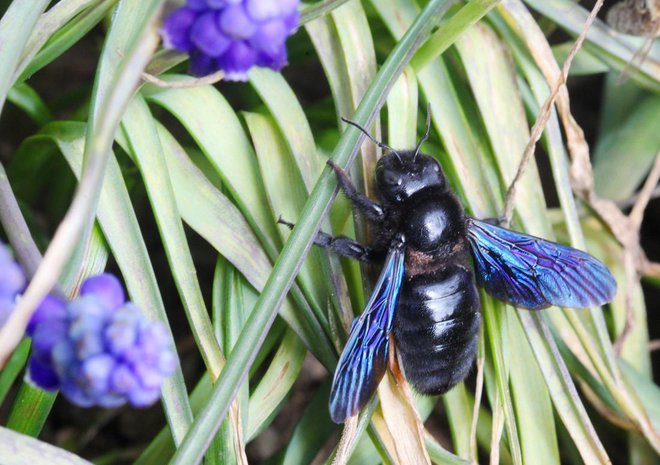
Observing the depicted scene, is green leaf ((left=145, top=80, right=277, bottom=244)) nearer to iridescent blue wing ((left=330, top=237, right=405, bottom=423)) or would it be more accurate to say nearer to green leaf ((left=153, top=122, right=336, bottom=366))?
green leaf ((left=153, top=122, right=336, bottom=366))

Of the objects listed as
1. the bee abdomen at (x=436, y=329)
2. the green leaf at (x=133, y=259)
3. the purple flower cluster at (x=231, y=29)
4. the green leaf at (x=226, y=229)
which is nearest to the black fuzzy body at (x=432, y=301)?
the bee abdomen at (x=436, y=329)

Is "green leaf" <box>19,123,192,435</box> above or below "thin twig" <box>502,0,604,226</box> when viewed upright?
below

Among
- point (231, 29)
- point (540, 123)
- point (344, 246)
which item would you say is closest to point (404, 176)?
point (344, 246)

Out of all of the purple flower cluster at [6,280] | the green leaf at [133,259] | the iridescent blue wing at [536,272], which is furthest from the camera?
the iridescent blue wing at [536,272]

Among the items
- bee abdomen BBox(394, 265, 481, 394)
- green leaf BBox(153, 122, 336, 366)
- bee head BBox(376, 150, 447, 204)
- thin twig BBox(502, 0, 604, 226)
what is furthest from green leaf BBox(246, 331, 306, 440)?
thin twig BBox(502, 0, 604, 226)

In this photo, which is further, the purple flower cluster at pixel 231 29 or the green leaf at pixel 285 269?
A: the green leaf at pixel 285 269

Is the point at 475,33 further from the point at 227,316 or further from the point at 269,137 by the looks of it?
the point at 227,316

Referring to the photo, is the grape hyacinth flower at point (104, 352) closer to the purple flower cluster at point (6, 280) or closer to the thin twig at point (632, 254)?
the purple flower cluster at point (6, 280)
